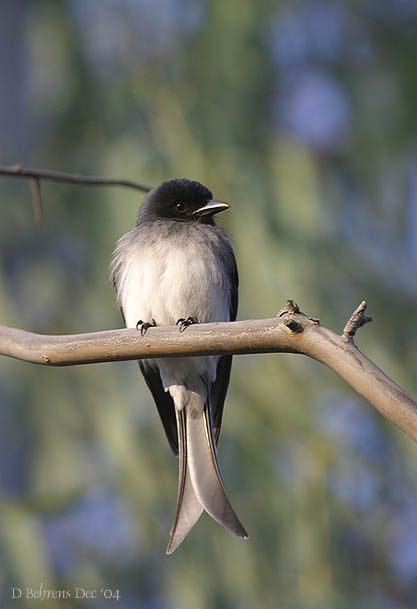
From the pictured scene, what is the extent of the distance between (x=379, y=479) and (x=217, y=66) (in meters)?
2.01

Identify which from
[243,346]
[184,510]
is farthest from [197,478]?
[243,346]

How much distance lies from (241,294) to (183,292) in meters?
0.68

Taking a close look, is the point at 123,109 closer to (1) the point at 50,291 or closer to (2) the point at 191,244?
(1) the point at 50,291

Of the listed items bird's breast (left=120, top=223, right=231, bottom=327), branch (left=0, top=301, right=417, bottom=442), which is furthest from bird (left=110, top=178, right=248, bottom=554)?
branch (left=0, top=301, right=417, bottom=442)

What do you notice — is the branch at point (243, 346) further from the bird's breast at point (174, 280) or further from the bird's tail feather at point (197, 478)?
the bird's breast at point (174, 280)

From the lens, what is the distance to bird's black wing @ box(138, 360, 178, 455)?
2.73m

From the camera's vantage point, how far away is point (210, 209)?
274 centimetres

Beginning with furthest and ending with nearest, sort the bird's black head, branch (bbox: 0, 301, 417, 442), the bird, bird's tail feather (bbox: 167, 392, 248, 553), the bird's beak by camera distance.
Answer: the bird's black head, the bird's beak, the bird, bird's tail feather (bbox: 167, 392, 248, 553), branch (bbox: 0, 301, 417, 442)

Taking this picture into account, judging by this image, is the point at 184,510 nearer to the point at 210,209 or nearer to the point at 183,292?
the point at 183,292

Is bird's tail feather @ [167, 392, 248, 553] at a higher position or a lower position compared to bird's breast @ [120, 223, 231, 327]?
lower

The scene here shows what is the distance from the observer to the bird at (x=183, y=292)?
8.36ft

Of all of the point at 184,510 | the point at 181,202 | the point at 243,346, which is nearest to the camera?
the point at 243,346

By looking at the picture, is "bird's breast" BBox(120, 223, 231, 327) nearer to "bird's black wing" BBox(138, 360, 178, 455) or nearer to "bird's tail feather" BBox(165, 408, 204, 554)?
"bird's black wing" BBox(138, 360, 178, 455)

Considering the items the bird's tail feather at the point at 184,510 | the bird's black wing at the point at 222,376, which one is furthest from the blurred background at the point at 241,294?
the bird's tail feather at the point at 184,510
